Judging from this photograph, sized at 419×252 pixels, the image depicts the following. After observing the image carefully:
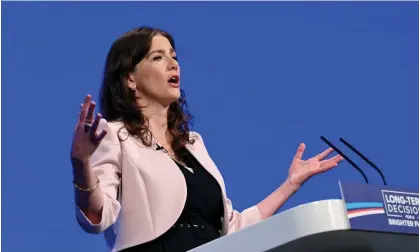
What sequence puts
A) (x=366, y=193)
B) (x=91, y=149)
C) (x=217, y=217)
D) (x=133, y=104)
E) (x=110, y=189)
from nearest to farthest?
(x=366, y=193) < (x=91, y=149) < (x=110, y=189) < (x=217, y=217) < (x=133, y=104)

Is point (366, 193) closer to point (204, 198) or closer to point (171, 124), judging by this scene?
point (204, 198)

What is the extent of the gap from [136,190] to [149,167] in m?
0.06

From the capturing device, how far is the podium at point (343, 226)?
1.10 metres

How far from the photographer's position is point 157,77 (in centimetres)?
194

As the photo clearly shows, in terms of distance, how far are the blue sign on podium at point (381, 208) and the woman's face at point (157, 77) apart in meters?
0.85

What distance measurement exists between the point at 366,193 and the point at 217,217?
699 mm

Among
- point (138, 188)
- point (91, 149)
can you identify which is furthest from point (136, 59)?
point (91, 149)

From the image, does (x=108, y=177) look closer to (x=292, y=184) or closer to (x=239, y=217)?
(x=239, y=217)

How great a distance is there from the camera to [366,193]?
1.14m

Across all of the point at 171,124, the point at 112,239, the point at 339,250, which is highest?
the point at 171,124

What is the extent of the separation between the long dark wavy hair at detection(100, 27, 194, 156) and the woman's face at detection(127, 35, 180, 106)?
0.6 inches

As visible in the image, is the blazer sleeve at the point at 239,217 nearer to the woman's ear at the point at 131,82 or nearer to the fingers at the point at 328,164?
the fingers at the point at 328,164

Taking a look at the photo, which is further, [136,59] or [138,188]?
[136,59]

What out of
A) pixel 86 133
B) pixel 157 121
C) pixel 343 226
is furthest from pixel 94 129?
pixel 157 121
